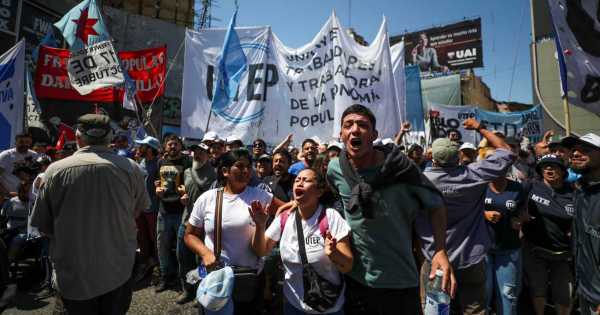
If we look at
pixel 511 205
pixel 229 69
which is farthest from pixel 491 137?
pixel 229 69

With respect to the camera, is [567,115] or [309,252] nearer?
[309,252]

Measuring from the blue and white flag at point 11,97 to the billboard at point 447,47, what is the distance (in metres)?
32.4

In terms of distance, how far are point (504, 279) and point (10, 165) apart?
7125 mm

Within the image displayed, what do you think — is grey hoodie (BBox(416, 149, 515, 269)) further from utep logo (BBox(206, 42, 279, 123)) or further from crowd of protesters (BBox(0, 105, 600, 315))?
utep logo (BBox(206, 42, 279, 123))

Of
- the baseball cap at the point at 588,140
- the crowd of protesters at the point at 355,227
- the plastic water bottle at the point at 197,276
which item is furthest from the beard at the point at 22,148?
the baseball cap at the point at 588,140

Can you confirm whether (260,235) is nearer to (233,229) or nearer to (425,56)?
(233,229)

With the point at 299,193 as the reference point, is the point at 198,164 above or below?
above

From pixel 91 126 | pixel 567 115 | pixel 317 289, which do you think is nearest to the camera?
pixel 317 289

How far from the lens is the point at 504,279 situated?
3.05 meters

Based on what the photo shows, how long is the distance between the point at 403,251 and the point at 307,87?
14.2 feet

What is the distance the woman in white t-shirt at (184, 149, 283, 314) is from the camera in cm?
237

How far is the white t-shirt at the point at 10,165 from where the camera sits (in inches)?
200

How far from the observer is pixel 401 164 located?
5.74 feet

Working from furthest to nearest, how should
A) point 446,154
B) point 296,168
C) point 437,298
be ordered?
point 296,168
point 446,154
point 437,298
